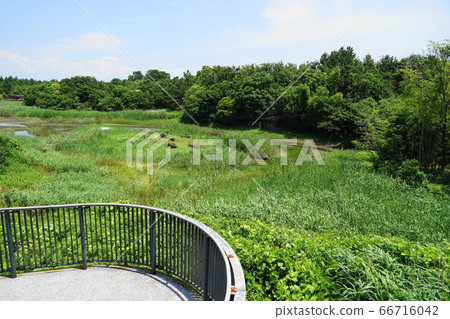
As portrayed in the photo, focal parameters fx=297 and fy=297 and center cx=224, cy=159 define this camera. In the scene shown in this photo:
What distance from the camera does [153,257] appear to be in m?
4.31

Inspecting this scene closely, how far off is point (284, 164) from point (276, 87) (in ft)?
61.2

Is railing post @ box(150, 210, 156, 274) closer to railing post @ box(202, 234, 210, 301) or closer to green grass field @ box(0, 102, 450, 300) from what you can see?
railing post @ box(202, 234, 210, 301)

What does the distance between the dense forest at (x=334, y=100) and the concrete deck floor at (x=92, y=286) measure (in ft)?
42.7

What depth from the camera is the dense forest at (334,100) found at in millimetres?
14883

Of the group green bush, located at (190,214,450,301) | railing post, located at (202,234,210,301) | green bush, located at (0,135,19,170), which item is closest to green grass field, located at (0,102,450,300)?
green bush, located at (190,214,450,301)

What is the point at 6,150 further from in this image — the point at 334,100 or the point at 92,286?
the point at 334,100

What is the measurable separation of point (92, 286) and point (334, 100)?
2640cm

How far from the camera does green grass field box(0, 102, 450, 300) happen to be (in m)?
3.96

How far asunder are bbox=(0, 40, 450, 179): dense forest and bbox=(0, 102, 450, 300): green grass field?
2.51 metres

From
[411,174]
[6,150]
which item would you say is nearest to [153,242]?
[411,174]

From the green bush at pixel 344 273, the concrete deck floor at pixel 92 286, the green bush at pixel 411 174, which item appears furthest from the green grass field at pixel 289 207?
the concrete deck floor at pixel 92 286

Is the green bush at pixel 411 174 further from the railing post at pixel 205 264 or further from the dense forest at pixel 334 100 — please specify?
the railing post at pixel 205 264
